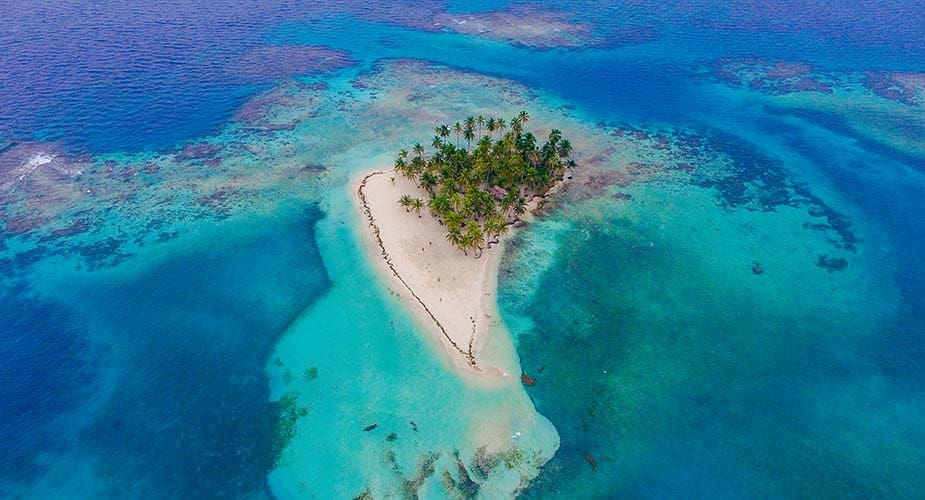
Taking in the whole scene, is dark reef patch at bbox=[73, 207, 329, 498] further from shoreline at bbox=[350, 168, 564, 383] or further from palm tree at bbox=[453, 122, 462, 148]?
palm tree at bbox=[453, 122, 462, 148]

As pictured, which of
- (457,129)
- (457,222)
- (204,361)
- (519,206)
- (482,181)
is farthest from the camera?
(457,129)

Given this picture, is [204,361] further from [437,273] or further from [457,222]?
[457,222]

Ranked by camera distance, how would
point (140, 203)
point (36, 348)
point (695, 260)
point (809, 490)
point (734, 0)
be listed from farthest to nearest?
point (734, 0) → point (140, 203) → point (695, 260) → point (36, 348) → point (809, 490)

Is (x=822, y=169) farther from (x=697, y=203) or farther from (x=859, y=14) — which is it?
(x=859, y=14)

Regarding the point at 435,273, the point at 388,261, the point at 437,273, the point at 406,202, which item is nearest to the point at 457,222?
the point at 437,273

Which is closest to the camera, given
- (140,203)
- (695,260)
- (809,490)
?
(809,490)

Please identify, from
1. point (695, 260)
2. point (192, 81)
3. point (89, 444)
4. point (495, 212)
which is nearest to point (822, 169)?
point (695, 260)
